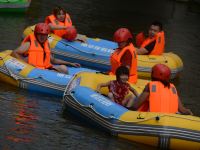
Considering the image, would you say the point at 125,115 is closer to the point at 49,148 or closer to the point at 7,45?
the point at 49,148

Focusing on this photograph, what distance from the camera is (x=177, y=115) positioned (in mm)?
8555

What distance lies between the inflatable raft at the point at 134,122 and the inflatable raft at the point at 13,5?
31.3ft

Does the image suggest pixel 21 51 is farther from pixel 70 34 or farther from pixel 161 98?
pixel 161 98

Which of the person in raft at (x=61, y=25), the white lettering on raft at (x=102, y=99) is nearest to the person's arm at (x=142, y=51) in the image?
the person in raft at (x=61, y=25)

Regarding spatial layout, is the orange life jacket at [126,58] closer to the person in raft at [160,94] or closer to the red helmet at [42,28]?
the red helmet at [42,28]

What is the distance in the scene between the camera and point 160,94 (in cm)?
888

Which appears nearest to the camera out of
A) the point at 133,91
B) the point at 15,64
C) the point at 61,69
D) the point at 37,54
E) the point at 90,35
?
the point at 133,91

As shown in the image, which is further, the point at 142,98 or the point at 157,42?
the point at 157,42

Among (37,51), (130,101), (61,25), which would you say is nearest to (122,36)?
(130,101)

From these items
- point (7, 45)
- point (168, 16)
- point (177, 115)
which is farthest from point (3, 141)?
point (168, 16)

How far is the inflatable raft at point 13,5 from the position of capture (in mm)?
18812

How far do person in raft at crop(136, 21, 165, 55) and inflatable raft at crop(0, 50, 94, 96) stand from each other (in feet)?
9.55

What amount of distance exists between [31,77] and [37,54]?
55cm

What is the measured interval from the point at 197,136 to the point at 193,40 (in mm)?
11848
